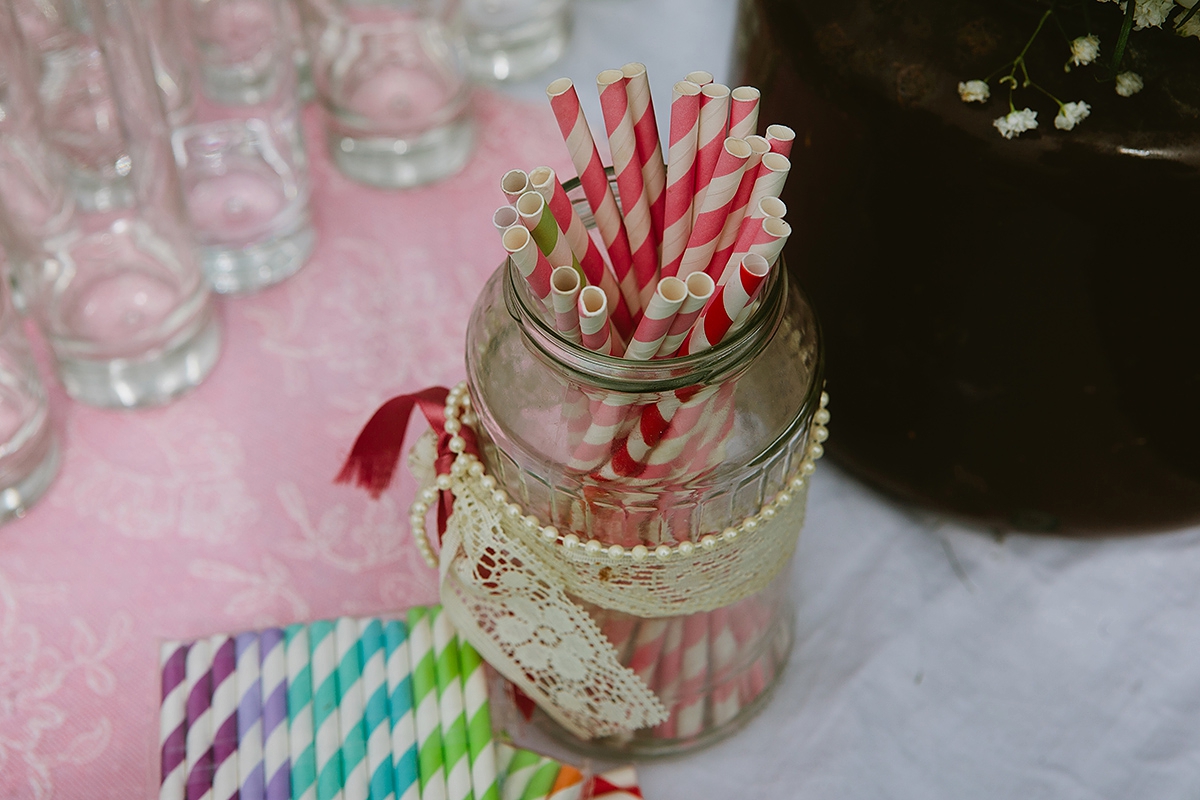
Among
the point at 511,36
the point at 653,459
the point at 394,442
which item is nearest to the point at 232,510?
the point at 394,442

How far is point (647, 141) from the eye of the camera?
341mm

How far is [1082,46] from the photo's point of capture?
356 millimetres

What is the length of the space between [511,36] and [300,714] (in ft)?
1.52

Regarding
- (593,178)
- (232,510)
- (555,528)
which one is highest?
(593,178)

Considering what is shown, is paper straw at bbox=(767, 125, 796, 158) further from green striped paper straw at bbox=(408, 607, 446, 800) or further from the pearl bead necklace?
green striped paper straw at bbox=(408, 607, 446, 800)

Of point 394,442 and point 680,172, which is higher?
point 680,172

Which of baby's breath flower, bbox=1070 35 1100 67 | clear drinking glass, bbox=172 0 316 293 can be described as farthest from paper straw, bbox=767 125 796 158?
clear drinking glass, bbox=172 0 316 293

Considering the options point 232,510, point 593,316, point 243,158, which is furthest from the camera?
point 243,158

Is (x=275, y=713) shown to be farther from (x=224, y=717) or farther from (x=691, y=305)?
(x=691, y=305)

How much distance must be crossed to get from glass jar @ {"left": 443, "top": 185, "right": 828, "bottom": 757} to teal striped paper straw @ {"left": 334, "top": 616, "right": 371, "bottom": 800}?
0.04 meters

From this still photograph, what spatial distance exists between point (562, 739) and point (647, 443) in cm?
17

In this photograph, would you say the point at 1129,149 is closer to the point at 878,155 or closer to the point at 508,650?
the point at 878,155

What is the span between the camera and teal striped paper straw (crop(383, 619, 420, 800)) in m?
0.38

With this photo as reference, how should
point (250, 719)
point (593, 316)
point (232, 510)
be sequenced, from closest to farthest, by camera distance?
point (593, 316)
point (250, 719)
point (232, 510)
